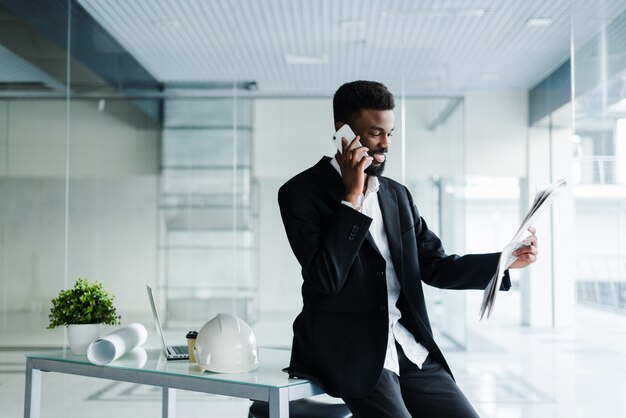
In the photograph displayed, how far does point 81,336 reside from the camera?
2.62 metres

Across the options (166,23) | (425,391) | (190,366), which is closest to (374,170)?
(425,391)

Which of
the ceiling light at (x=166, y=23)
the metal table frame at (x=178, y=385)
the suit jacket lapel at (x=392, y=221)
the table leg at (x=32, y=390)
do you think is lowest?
the table leg at (x=32, y=390)

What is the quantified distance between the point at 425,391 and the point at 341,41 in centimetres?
501

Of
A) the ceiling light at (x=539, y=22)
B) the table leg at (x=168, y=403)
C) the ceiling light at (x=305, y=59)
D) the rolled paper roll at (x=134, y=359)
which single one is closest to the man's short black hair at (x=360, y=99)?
the rolled paper roll at (x=134, y=359)

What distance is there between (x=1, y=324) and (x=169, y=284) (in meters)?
1.68

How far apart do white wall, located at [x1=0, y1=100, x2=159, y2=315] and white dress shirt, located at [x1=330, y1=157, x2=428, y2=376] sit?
4200mm

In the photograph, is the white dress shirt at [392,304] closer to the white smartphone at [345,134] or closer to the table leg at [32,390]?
the white smartphone at [345,134]

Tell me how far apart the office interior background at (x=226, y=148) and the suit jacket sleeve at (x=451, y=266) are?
2.65 metres

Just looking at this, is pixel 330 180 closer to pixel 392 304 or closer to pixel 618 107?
pixel 392 304

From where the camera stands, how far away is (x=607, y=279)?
4.19 meters

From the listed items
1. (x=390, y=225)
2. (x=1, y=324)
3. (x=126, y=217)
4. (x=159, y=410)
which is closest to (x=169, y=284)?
(x=126, y=217)

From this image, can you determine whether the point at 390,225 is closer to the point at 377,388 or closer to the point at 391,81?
the point at 377,388

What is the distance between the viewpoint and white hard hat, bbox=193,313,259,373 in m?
2.05

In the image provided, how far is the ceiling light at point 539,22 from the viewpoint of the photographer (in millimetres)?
6066
